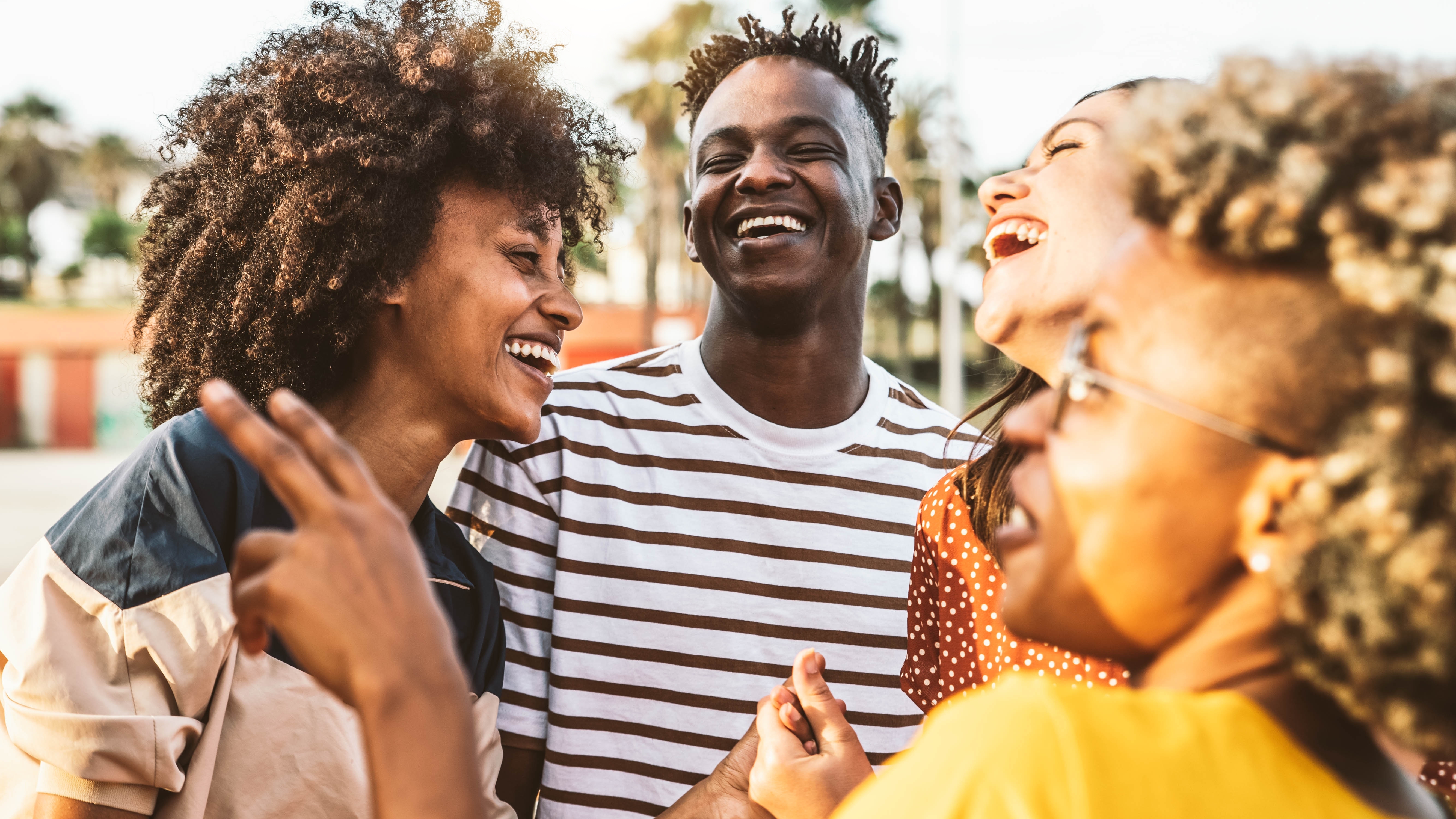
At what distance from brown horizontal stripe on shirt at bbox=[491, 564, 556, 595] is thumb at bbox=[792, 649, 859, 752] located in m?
1.18

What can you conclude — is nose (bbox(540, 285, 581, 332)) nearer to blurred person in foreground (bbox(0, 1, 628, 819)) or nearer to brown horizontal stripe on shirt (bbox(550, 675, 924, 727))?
blurred person in foreground (bbox(0, 1, 628, 819))

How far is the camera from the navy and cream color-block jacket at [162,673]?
1.90 m

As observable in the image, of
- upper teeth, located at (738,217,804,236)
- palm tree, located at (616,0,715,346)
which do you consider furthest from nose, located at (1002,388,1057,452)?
palm tree, located at (616,0,715,346)

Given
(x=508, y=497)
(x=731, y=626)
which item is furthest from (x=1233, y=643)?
(x=508, y=497)

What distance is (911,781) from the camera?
1.10m

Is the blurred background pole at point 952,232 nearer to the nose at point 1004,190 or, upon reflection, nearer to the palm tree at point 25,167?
the nose at point 1004,190

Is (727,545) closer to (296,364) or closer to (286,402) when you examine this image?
(296,364)

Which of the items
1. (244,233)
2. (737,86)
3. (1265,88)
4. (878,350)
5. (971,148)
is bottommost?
(878,350)

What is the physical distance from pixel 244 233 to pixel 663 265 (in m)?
45.6

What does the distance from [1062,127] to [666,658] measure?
5.86 feet

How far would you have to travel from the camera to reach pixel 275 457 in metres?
1.26

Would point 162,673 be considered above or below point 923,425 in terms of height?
Result: below

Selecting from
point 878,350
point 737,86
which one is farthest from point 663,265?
point 737,86

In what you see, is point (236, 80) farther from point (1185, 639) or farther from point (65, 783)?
point (1185, 639)
